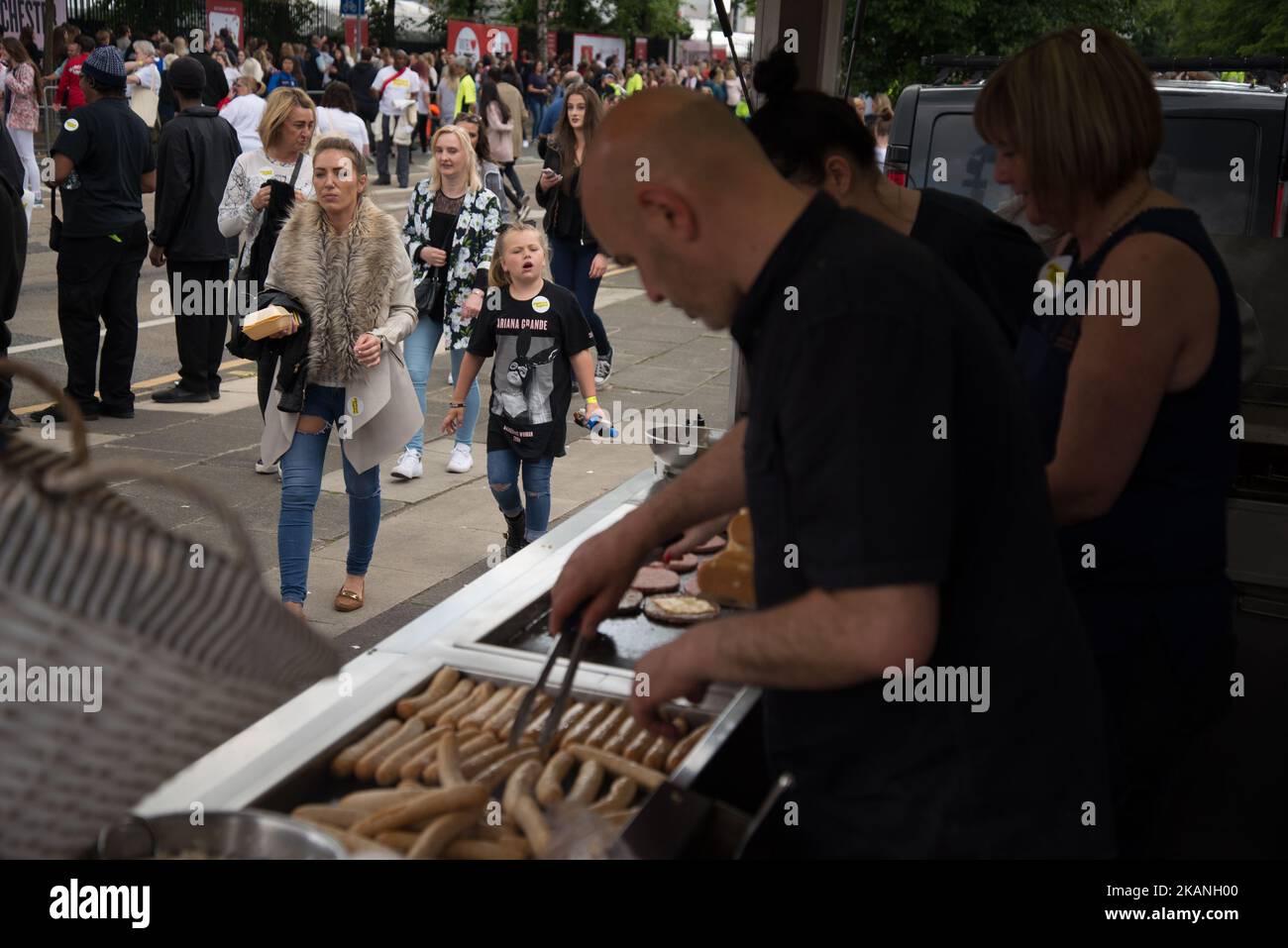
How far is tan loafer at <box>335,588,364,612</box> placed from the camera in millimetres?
6066

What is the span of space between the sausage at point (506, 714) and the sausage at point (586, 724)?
12 centimetres

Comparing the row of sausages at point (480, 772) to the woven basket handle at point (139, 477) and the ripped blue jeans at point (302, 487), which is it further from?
the ripped blue jeans at point (302, 487)

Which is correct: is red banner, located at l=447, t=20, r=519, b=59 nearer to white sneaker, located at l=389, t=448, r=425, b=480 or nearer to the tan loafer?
white sneaker, located at l=389, t=448, r=425, b=480

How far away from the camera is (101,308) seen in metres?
8.96

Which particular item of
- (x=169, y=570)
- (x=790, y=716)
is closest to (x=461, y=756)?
(x=790, y=716)

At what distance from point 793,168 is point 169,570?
2053 mm

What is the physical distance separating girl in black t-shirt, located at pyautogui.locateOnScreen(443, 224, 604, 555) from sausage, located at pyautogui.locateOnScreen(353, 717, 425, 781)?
352cm

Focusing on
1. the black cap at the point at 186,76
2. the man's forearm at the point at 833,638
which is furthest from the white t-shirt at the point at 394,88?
the man's forearm at the point at 833,638

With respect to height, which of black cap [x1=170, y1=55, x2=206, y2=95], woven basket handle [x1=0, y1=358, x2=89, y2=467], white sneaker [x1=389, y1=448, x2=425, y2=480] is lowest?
white sneaker [x1=389, y1=448, x2=425, y2=480]

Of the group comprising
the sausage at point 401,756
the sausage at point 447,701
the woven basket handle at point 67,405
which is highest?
the woven basket handle at point 67,405

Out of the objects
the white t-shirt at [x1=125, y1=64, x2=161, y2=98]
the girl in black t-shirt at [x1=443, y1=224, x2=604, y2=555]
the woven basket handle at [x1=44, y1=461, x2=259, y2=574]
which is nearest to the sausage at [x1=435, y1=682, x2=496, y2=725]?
the woven basket handle at [x1=44, y1=461, x2=259, y2=574]

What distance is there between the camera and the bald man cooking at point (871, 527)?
1.56 metres

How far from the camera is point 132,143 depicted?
8914mm
